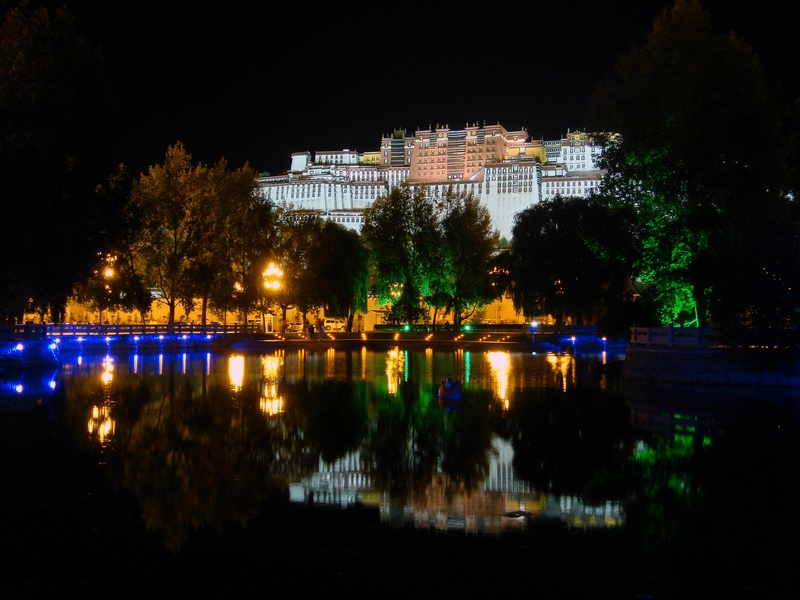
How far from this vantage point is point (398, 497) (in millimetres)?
9445

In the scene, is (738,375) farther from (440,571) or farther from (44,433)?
(440,571)

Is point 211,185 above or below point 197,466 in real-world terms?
above

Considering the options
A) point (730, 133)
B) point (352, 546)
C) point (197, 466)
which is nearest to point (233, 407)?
point (197, 466)

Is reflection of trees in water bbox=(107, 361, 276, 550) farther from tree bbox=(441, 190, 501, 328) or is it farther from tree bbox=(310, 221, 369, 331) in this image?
tree bbox=(310, 221, 369, 331)

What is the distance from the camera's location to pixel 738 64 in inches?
1100

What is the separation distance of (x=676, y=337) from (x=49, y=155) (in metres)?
21.2

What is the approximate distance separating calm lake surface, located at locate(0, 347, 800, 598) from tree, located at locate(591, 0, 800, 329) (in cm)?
1007

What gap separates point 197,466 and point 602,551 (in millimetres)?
5696

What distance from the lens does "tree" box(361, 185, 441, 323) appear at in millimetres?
63250


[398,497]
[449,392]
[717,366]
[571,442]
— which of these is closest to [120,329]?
[449,392]

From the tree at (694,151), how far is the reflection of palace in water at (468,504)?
18.1 meters

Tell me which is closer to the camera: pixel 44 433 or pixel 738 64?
pixel 44 433

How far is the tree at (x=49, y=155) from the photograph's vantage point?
87.6ft

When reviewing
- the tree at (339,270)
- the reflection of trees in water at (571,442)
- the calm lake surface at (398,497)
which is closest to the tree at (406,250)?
the tree at (339,270)
